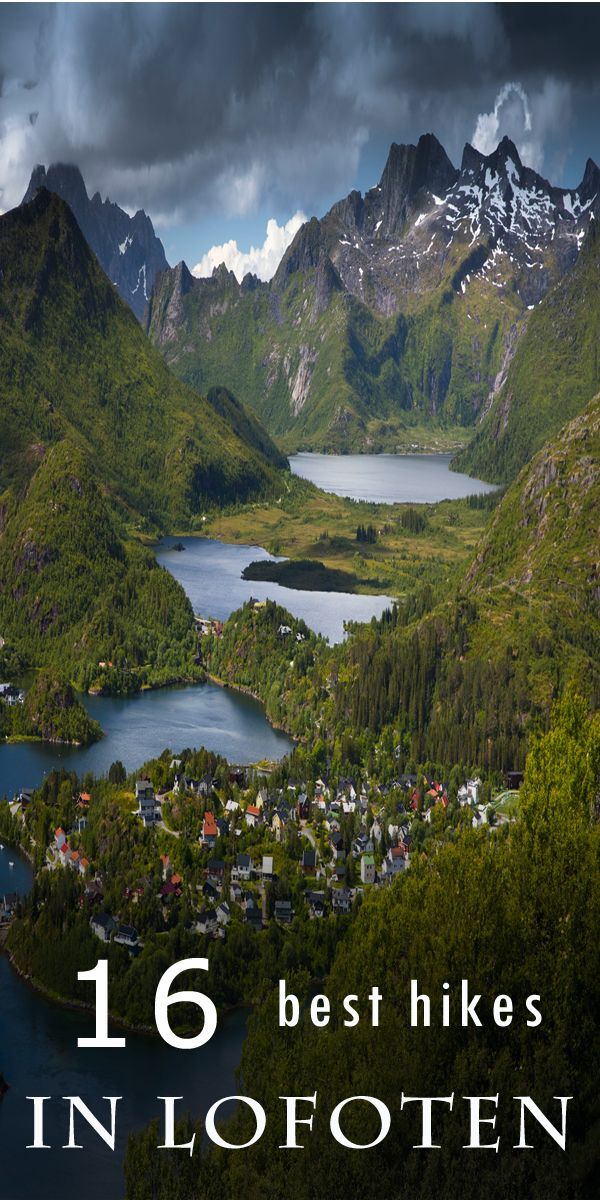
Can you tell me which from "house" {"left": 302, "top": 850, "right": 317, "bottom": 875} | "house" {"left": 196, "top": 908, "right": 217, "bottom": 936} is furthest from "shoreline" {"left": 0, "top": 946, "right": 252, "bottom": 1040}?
"house" {"left": 302, "top": 850, "right": 317, "bottom": 875}

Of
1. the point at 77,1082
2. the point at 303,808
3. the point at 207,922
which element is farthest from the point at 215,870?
the point at 77,1082

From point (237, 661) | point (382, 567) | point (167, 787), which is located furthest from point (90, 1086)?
point (382, 567)

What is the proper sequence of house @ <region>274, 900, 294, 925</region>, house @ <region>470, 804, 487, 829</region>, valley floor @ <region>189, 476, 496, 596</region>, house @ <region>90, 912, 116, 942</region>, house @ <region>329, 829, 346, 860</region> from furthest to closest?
valley floor @ <region>189, 476, 496, 596</region>
house @ <region>470, 804, 487, 829</region>
house @ <region>329, 829, 346, 860</region>
house @ <region>274, 900, 294, 925</region>
house @ <region>90, 912, 116, 942</region>

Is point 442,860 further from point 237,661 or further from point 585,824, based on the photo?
point 237,661

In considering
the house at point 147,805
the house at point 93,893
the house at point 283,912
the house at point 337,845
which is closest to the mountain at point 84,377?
the house at point 147,805

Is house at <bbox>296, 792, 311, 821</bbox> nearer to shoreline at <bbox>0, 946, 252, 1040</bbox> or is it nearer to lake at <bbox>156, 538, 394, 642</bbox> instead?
shoreline at <bbox>0, 946, 252, 1040</bbox>
